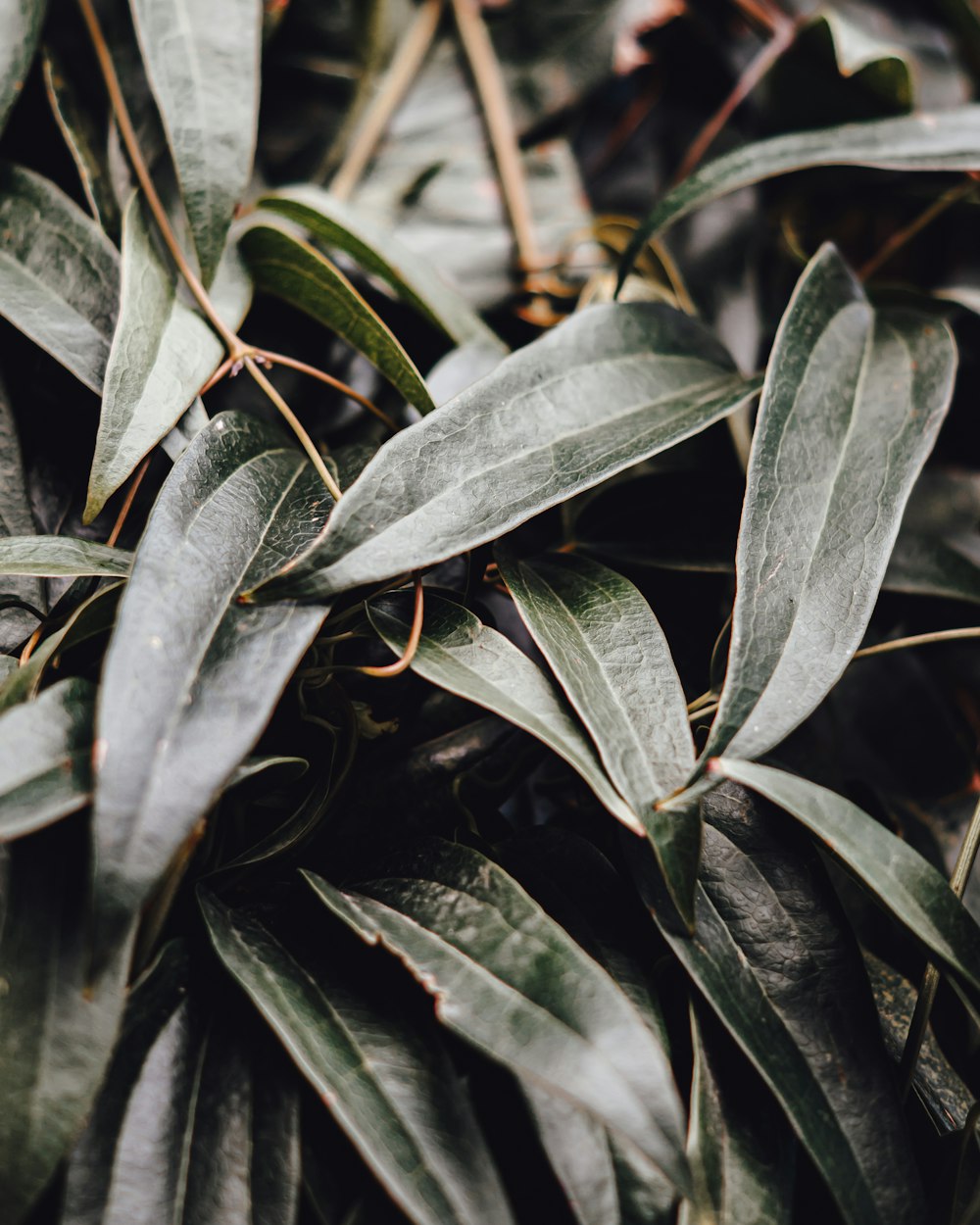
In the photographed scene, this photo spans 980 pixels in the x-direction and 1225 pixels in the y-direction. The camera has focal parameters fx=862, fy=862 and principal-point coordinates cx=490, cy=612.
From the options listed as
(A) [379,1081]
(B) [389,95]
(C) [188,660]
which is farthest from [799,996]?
(B) [389,95]

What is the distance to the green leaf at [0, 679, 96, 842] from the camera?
30 cm

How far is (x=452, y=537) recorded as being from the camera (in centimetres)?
37

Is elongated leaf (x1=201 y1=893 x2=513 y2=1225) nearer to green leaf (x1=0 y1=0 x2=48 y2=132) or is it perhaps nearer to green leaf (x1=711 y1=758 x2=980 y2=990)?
green leaf (x1=711 y1=758 x2=980 y2=990)

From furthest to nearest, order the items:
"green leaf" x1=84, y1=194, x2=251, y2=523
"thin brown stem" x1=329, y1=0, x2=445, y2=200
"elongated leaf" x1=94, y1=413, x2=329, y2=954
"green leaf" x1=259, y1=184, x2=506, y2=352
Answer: "thin brown stem" x1=329, y1=0, x2=445, y2=200, "green leaf" x1=259, y1=184, x2=506, y2=352, "green leaf" x1=84, y1=194, x2=251, y2=523, "elongated leaf" x1=94, y1=413, x2=329, y2=954

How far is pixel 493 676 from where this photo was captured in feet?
1.25

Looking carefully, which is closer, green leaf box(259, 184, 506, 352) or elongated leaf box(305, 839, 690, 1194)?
elongated leaf box(305, 839, 690, 1194)

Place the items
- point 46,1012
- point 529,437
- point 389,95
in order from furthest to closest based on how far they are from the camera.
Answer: point 389,95 → point 529,437 → point 46,1012

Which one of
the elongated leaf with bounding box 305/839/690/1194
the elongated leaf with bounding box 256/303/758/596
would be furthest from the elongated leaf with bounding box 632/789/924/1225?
the elongated leaf with bounding box 256/303/758/596

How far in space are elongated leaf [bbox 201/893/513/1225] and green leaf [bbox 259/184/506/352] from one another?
36 cm

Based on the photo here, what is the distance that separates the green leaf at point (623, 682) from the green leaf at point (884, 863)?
1.2 inches

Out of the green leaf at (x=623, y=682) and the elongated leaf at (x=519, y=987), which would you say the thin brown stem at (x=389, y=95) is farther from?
the elongated leaf at (x=519, y=987)

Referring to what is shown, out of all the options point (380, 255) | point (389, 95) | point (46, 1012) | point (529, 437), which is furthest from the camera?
point (389, 95)

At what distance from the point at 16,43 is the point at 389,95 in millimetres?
335

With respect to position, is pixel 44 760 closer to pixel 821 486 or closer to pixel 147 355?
pixel 147 355
